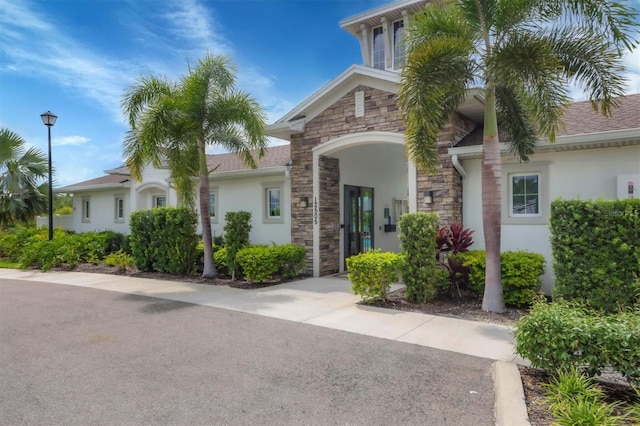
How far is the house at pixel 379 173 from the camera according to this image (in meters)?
8.38

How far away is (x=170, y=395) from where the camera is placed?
13.1 ft

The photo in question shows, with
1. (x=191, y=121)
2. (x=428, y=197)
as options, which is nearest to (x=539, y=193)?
(x=428, y=197)

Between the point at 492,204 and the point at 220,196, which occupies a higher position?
the point at 220,196

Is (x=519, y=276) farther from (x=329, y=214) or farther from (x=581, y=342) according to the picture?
(x=329, y=214)

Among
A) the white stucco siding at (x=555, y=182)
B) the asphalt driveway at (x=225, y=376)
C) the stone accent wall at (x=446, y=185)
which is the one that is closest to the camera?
the asphalt driveway at (x=225, y=376)

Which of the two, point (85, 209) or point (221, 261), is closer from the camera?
point (221, 261)

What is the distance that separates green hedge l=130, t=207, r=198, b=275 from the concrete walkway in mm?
956

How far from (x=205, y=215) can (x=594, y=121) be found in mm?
10050

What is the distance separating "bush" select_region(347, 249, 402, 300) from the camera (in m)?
7.80

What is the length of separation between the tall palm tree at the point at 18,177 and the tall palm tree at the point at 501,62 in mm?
16312

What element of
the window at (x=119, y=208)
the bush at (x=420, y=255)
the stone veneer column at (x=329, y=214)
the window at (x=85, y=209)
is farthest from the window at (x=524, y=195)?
the window at (x=85, y=209)

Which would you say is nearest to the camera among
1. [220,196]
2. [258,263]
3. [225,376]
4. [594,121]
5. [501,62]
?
[225,376]

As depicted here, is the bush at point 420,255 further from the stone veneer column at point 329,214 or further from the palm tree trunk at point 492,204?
the stone veneer column at point 329,214

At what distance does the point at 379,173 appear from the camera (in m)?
14.2
